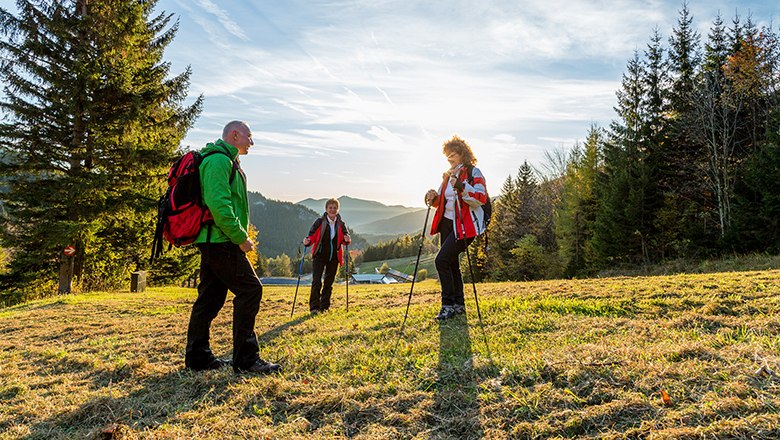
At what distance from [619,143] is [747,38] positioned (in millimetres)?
7845

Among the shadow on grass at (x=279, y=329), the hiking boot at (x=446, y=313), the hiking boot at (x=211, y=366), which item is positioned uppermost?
the hiking boot at (x=446, y=313)

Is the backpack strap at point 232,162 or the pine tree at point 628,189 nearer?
the backpack strap at point 232,162

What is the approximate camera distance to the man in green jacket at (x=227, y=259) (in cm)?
402

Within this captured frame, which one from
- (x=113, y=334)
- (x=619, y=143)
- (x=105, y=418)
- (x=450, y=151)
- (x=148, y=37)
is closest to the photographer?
(x=105, y=418)

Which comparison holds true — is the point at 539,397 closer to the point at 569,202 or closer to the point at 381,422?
the point at 381,422

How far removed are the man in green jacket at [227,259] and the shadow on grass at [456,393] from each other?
1859 millimetres

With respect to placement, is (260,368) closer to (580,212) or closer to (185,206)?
(185,206)

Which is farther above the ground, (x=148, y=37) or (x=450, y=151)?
(x=148, y=37)

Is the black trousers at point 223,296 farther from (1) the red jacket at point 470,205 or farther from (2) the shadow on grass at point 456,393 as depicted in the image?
(1) the red jacket at point 470,205

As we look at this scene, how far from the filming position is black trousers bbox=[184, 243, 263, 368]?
418 centimetres

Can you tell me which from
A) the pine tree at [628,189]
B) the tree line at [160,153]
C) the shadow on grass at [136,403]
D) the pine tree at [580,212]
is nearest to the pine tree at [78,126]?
the tree line at [160,153]

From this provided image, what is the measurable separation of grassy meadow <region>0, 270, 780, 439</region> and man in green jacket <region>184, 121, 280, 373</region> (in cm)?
27

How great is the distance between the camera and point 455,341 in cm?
479

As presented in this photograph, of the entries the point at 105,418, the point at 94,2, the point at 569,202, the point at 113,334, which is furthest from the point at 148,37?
the point at 569,202
